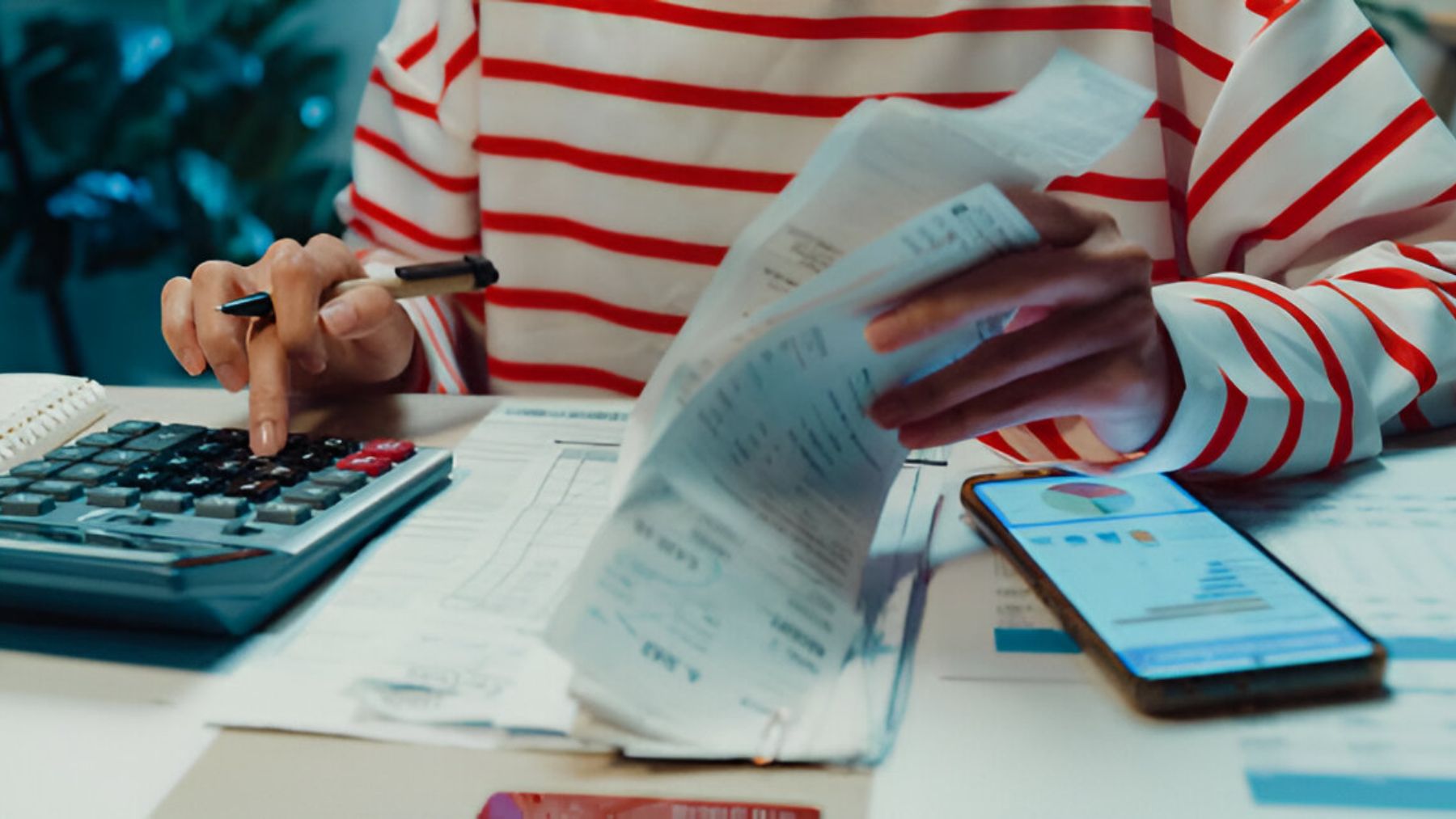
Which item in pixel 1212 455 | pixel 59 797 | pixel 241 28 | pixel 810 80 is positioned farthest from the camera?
pixel 241 28

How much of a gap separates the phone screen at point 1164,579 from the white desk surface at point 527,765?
22 millimetres

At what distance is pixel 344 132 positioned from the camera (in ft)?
5.41

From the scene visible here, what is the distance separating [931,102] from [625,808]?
55 cm

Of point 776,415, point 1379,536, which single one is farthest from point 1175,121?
point 776,415

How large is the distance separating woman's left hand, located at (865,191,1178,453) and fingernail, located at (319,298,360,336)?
313 millimetres

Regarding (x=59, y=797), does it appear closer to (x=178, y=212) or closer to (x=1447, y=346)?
(x=1447, y=346)

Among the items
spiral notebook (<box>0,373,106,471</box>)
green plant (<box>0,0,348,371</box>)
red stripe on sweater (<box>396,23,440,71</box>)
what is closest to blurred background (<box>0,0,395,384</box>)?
green plant (<box>0,0,348,371</box>)

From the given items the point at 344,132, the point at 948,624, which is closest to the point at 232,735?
the point at 948,624

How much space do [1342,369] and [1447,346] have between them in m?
0.08

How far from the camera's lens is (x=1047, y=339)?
1.36 ft

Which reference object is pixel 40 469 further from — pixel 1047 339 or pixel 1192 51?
pixel 1192 51

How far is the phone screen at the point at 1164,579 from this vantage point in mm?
337

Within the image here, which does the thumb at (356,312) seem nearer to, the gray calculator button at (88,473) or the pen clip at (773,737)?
the gray calculator button at (88,473)

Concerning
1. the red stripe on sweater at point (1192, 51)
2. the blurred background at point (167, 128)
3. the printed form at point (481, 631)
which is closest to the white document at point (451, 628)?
the printed form at point (481, 631)
